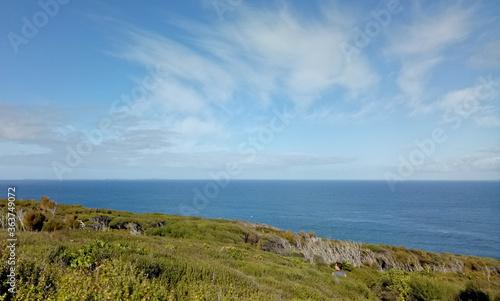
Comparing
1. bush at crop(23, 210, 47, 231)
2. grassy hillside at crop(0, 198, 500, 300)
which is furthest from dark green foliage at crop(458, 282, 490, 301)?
bush at crop(23, 210, 47, 231)

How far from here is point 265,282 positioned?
10.8m

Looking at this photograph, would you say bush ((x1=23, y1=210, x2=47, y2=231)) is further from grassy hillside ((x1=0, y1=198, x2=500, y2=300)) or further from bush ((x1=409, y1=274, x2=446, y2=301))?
bush ((x1=409, y1=274, x2=446, y2=301))

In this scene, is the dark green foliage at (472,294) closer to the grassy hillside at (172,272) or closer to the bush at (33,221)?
the grassy hillside at (172,272)

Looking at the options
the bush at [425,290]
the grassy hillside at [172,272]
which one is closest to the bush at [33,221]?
the grassy hillside at [172,272]

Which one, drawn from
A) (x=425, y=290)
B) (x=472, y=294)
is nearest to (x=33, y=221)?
(x=425, y=290)

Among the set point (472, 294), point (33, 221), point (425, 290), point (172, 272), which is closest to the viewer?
point (172, 272)

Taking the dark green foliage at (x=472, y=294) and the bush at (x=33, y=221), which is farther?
the bush at (x=33, y=221)

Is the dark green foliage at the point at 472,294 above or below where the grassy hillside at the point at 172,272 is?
below

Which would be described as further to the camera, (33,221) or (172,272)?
(33,221)

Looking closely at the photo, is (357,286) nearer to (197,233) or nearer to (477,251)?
(197,233)

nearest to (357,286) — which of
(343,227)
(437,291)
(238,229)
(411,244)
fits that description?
(437,291)

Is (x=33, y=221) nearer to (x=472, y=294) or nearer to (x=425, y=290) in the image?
(x=425, y=290)

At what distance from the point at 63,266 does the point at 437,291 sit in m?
17.4

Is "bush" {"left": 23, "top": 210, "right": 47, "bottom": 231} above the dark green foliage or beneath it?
above
